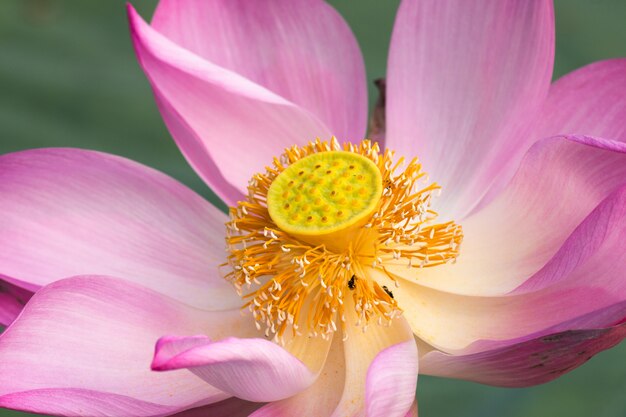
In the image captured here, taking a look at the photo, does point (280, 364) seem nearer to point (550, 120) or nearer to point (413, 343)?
point (413, 343)

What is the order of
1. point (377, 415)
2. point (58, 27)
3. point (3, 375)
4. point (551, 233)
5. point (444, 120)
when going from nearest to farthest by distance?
point (377, 415)
point (3, 375)
point (551, 233)
point (444, 120)
point (58, 27)

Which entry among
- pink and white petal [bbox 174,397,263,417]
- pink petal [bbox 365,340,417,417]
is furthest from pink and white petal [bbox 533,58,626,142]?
pink and white petal [bbox 174,397,263,417]

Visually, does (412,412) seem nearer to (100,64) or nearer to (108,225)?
(108,225)

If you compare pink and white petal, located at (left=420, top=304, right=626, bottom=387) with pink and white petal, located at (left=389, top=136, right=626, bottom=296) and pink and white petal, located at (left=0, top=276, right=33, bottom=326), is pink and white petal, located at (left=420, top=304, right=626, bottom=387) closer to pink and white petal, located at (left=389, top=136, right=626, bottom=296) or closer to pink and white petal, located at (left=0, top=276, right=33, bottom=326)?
pink and white petal, located at (left=389, top=136, right=626, bottom=296)

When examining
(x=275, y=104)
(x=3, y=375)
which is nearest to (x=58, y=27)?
(x=275, y=104)

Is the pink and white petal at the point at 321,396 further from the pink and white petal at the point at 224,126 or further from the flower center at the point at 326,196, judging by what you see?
the pink and white petal at the point at 224,126

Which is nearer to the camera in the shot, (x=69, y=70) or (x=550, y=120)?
(x=550, y=120)
